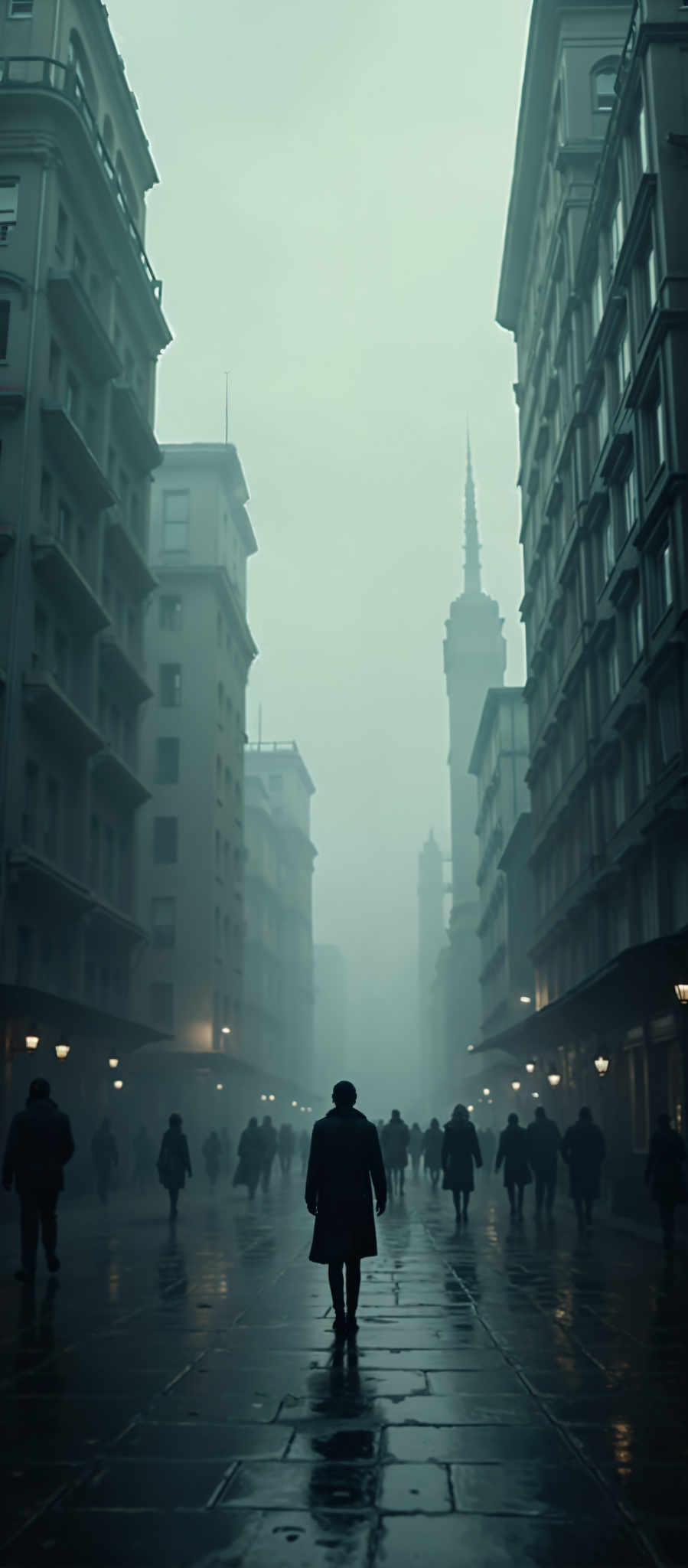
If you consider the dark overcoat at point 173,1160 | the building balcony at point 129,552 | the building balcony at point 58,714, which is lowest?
the dark overcoat at point 173,1160

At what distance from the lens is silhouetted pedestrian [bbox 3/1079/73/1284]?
13656mm

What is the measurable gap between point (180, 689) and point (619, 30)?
3013 centimetres

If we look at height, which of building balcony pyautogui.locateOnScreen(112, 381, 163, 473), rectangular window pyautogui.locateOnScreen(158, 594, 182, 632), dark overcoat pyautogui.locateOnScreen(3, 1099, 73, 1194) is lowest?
dark overcoat pyautogui.locateOnScreen(3, 1099, 73, 1194)

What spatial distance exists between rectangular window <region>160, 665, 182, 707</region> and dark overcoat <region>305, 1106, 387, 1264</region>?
167 feet

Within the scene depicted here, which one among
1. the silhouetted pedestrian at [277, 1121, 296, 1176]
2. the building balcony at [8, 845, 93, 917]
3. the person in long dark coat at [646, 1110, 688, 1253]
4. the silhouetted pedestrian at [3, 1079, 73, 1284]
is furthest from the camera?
the silhouetted pedestrian at [277, 1121, 296, 1176]

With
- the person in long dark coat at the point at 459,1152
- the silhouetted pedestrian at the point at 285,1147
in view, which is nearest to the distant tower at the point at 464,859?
the silhouetted pedestrian at the point at 285,1147

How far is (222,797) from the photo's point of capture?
64000 mm

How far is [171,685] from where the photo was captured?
61.5 metres

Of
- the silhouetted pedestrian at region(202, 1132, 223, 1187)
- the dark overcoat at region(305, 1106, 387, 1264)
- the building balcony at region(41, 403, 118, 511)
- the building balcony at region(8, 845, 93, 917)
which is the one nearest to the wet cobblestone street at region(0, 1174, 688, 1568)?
the dark overcoat at region(305, 1106, 387, 1264)

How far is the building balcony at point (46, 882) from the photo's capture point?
27.8 m

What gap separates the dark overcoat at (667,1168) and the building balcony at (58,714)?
15.9m

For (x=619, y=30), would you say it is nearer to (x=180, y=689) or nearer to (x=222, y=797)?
(x=180, y=689)

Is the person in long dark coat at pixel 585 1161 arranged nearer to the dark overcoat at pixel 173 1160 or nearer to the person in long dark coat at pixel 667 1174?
the person in long dark coat at pixel 667 1174

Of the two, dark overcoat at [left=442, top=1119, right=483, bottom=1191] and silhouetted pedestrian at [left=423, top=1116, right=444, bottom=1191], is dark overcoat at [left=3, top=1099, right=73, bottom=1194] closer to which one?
dark overcoat at [left=442, top=1119, right=483, bottom=1191]
